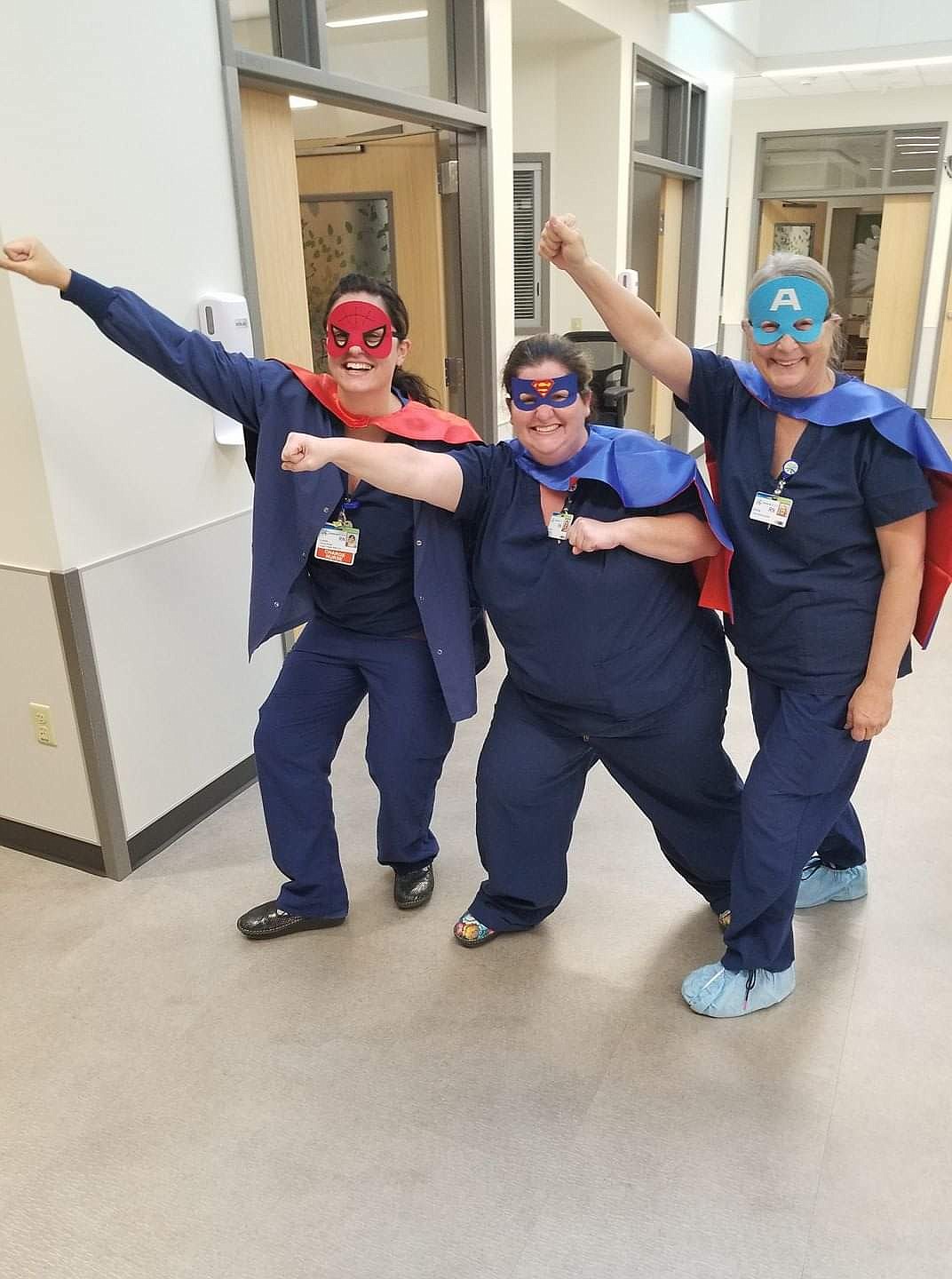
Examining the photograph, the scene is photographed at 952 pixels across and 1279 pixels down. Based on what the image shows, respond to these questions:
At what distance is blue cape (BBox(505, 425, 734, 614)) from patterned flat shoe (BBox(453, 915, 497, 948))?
0.96 meters

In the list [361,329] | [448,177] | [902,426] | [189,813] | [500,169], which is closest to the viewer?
[902,426]

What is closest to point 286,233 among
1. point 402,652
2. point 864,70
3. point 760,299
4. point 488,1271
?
point 402,652

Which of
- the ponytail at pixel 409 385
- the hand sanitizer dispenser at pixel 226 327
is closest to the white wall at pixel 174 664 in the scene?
the hand sanitizer dispenser at pixel 226 327

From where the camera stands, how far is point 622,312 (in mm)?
2023

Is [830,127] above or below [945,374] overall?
above

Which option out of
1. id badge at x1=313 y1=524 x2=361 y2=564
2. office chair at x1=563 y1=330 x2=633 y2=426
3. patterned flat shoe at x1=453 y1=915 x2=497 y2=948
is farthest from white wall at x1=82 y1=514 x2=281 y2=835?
office chair at x1=563 y1=330 x2=633 y2=426

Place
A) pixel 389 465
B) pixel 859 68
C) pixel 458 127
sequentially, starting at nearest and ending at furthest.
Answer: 1. pixel 389 465
2. pixel 458 127
3. pixel 859 68

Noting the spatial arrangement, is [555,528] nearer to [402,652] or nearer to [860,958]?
[402,652]

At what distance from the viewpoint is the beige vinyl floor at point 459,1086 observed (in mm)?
1713

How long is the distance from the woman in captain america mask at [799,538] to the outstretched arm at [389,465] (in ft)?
1.51

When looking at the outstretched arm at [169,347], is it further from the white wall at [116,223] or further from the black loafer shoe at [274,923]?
the black loafer shoe at [274,923]

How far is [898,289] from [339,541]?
359 inches

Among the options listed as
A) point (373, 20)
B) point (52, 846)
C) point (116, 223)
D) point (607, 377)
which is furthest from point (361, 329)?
point (607, 377)

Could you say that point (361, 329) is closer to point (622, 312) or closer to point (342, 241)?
point (622, 312)
